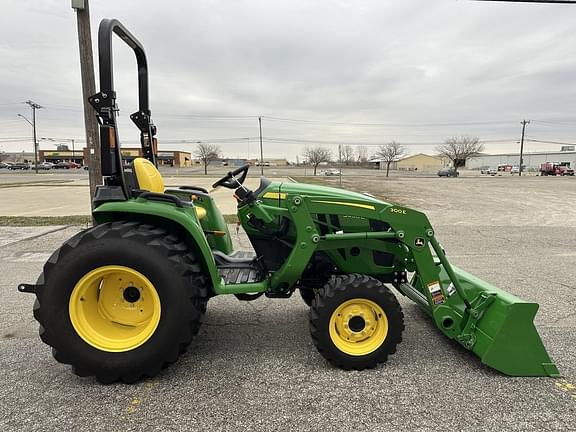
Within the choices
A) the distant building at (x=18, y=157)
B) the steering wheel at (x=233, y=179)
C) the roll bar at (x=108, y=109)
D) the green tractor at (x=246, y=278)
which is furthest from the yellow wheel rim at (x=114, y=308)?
the distant building at (x=18, y=157)

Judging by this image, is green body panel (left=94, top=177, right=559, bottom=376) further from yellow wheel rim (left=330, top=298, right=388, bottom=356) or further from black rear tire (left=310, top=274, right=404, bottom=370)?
yellow wheel rim (left=330, top=298, right=388, bottom=356)

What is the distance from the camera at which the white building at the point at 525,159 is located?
98250 millimetres

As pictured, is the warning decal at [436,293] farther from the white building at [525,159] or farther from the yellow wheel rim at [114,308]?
the white building at [525,159]

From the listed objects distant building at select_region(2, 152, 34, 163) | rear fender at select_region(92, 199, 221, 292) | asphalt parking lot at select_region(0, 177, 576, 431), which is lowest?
asphalt parking lot at select_region(0, 177, 576, 431)

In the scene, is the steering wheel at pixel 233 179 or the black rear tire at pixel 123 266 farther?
the steering wheel at pixel 233 179

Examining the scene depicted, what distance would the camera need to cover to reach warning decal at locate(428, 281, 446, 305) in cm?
292

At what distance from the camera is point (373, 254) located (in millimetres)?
3180

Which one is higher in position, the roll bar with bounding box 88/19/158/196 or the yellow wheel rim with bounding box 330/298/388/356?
the roll bar with bounding box 88/19/158/196

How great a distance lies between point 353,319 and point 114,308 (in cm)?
166

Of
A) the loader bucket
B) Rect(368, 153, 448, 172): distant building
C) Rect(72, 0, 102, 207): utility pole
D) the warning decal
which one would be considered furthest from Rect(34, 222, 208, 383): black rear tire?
Rect(368, 153, 448, 172): distant building

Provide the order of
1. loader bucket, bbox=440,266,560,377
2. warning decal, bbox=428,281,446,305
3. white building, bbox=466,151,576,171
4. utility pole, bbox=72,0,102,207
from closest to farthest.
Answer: loader bucket, bbox=440,266,560,377 < warning decal, bbox=428,281,446,305 < utility pole, bbox=72,0,102,207 < white building, bbox=466,151,576,171

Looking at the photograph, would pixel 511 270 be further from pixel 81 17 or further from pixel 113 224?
pixel 81 17

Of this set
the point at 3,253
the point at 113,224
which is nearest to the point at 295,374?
the point at 113,224

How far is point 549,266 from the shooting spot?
18.6 feet
